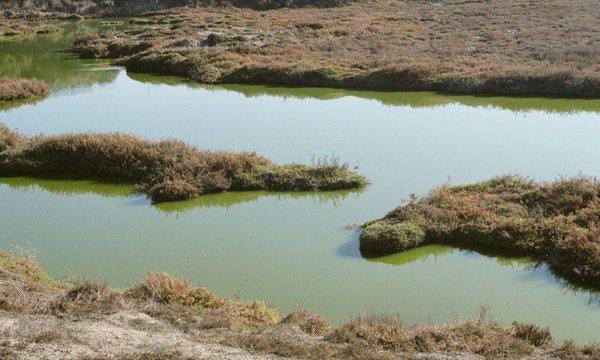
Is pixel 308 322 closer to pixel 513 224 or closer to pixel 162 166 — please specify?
pixel 513 224

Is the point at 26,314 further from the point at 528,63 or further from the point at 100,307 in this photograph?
the point at 528,63

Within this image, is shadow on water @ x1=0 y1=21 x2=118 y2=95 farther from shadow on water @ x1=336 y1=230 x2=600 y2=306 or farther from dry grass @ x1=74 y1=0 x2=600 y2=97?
shadow on water @ x1=336 y1=230 x2=600 y2=306

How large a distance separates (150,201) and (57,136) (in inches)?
244

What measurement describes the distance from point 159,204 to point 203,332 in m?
10.4

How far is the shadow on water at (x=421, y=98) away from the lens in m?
33.8

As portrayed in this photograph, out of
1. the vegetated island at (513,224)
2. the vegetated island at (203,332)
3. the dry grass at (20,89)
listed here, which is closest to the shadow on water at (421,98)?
the dry grass at (20,89)

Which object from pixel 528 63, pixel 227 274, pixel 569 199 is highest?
pixel 528 63

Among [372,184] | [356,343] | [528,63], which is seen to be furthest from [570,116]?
[356,343]

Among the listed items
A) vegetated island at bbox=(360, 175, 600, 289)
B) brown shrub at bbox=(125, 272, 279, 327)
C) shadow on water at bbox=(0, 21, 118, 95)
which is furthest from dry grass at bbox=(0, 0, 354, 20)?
brown shrub at bbox=(125, 272, 279, 327)

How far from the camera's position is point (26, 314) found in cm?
1299

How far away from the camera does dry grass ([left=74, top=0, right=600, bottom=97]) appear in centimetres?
3806

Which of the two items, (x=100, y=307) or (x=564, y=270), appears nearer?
(x=100, y=307)

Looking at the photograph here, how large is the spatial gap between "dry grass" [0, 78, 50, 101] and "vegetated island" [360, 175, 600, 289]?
2673 cm

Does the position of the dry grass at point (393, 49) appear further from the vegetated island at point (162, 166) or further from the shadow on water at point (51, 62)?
the vegetated island at point (162, 166)
